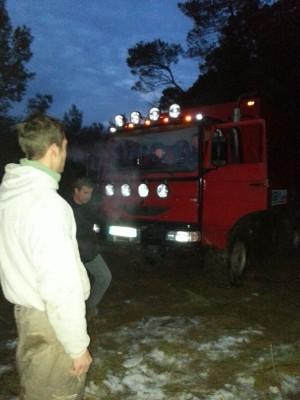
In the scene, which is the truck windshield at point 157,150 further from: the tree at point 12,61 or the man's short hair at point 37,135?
the tree at point 12,61

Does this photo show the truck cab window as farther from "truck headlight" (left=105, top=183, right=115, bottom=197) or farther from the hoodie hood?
the hoodie hood

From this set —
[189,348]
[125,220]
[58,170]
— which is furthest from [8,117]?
[58,170]

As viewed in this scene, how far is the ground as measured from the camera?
3.33 metres

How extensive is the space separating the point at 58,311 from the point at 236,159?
507cm

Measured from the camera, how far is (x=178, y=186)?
19.8ft

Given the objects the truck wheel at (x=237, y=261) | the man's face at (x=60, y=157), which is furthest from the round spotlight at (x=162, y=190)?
the man's face at (x=60, y=157)

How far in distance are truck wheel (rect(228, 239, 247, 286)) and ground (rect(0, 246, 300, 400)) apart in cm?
15

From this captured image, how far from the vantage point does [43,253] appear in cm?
164

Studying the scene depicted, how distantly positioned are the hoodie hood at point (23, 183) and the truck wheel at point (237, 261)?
465 centimetres

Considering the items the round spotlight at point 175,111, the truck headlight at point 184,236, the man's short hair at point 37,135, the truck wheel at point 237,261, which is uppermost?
the round spotlight at point 175,111

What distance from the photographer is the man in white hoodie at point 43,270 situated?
5.41 ft

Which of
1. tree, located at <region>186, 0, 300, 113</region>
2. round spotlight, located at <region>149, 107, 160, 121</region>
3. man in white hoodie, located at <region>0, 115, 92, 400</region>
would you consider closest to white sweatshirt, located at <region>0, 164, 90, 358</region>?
man in white hoodie, located at <region>0, 115, 92, 400</region>

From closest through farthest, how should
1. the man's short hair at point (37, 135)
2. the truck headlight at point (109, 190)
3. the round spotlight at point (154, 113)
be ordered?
the man's short hair at point (37, 135) → the round spotlight at point (154, 113) → the truck headlight at point (109, 190)

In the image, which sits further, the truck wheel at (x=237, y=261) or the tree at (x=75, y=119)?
the tree at (x=75, y=119)
